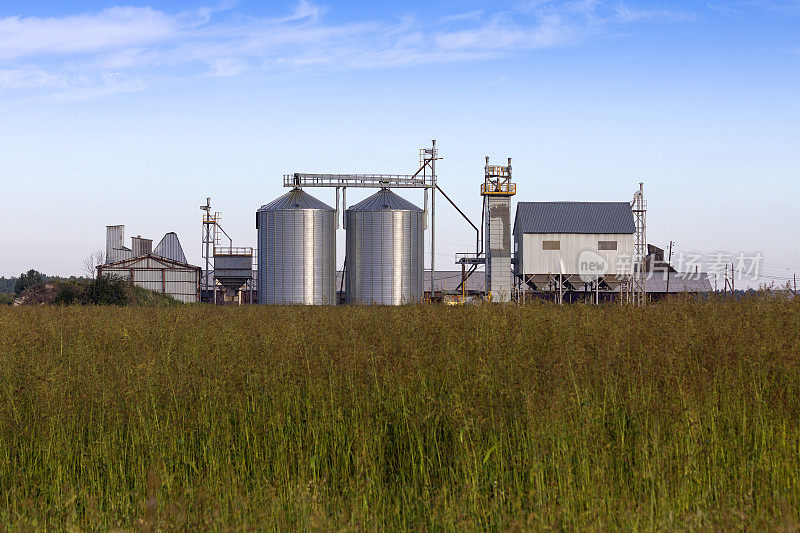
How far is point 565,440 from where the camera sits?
515cm

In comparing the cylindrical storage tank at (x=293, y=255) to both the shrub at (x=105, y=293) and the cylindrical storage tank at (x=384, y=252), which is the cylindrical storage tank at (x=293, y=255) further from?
the shrub at (x=105, y=293)

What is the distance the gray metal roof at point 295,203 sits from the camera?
39.4 meters

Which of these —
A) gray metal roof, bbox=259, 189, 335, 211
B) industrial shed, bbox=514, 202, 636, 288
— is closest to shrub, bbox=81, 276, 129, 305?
gray metal roof, bbox=259, 189, 335, 211

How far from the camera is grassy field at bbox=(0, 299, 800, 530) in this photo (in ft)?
15.7

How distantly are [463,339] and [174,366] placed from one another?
356 centimetres

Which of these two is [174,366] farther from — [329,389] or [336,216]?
[336,216]

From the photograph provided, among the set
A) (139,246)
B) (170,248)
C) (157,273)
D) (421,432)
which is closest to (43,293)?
(157,273)

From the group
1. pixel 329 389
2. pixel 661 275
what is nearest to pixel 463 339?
pixel 329 389

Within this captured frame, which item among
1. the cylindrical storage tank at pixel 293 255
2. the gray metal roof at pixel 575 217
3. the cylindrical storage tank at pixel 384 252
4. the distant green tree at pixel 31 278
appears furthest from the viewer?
the distant green tree at pixel 31 278

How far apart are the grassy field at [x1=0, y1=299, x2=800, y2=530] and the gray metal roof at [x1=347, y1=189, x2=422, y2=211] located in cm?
3088

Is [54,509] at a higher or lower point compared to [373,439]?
lower

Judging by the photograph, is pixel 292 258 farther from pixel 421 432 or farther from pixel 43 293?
pixel 421 432

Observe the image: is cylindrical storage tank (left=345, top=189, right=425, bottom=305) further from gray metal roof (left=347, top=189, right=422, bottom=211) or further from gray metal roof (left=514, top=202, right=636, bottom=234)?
gray metal roof (left=514, top=202, right=636, bottom=234)

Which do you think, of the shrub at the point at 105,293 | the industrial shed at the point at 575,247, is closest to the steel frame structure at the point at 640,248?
the industrial shed at the point at 575,247
